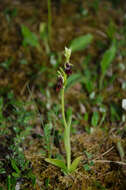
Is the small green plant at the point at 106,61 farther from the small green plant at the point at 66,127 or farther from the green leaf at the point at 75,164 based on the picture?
the green leaf at the point at 75,164

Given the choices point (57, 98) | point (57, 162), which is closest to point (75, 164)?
point (57, 162)

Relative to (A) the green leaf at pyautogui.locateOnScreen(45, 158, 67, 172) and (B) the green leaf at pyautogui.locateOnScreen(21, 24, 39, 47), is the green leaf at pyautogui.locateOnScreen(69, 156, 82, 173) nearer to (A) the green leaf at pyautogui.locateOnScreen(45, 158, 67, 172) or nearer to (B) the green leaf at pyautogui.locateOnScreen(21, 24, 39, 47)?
(A) the green leaf at pyautogui.locateOnScreen(45, 158, 67, 172)

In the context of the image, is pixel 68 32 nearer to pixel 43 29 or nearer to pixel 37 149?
pixel 43 29

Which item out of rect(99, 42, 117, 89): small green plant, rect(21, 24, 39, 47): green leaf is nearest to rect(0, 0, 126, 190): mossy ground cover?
rect(21, 24, 39, 47): green leaf

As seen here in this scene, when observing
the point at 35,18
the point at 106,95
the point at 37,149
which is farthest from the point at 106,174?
the point at 35,18

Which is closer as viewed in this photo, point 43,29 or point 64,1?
point 43,29

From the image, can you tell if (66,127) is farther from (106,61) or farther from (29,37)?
(29,37)

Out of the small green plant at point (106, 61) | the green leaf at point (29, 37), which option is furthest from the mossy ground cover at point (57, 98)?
the small green plant at point (106, 61)

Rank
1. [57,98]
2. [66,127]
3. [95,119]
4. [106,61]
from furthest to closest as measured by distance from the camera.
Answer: [106,61], [57,98], [95,119], [66,127]
